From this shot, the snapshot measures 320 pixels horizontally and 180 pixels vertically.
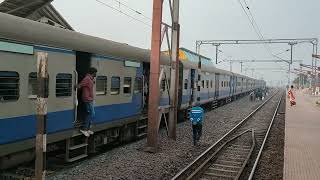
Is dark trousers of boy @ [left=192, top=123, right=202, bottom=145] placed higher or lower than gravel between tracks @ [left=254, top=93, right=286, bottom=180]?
higher

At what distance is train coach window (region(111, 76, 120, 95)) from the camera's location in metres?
13.4

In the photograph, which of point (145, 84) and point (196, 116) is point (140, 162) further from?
point (145, 84)

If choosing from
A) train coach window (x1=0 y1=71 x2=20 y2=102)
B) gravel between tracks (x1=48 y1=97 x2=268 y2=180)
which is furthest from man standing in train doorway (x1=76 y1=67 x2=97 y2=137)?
train coach window (x1=0 y1=71 x2=20 y2=102)

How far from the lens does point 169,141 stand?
16.3m

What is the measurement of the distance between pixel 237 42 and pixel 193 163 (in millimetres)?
38116

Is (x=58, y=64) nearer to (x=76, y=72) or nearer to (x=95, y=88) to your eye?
(x=76, y=72)

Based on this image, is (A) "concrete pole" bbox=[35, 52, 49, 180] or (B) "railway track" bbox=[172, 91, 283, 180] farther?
(B) "railway track" bbox=[172, 91, 283, 180]

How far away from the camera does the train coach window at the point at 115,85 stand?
1345 centimetres

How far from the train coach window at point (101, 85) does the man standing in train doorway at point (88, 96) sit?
2.38ft

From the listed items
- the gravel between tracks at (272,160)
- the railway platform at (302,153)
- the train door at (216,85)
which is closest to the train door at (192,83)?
the railway platform at (302,153)

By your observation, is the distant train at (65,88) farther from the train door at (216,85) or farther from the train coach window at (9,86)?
the train door at (216,85)

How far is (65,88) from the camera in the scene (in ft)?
34.9

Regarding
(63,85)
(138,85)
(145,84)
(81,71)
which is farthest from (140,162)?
(145,84)

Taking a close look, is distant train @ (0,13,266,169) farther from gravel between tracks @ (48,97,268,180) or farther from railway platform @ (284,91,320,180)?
railway platform @ (284,91,320,180)
